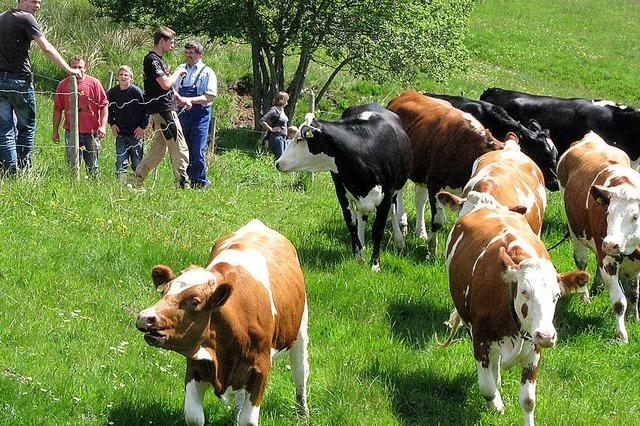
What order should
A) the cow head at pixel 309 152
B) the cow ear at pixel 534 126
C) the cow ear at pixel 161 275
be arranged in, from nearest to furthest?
the cow ear at pixel 161 275 < the cow head at pixel 309 152 < the cow ear at pixel 534 126

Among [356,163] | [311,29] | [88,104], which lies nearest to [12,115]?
[88,104]

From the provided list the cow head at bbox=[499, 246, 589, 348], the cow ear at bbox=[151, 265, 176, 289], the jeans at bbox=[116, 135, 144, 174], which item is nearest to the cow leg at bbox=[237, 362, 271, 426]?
the cow ear at bbox=[151, 265, 176, 289]

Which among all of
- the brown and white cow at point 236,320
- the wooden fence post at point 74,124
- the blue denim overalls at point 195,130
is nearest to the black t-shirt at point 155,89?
the blue denim overalls at point 195,130

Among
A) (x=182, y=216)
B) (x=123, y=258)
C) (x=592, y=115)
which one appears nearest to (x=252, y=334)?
(x=123, y=258)

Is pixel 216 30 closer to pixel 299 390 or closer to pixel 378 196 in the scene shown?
pixel 378 196

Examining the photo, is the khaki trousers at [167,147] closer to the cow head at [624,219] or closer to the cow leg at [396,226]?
the cow leg at [396,226]

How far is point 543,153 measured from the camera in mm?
12438

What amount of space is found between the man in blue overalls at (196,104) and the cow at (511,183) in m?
4.27

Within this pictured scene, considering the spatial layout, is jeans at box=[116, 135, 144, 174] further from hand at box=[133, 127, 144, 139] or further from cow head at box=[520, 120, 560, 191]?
cow head at box=[520, 120, 560, 191]

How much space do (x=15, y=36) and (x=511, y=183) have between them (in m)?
6.07

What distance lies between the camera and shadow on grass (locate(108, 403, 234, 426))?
19.9ft

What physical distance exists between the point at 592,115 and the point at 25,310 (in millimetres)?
10615

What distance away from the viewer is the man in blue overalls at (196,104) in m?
12.7

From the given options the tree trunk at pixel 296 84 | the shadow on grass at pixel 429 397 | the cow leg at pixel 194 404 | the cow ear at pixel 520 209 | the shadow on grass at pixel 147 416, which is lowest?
the tree trunk at pixel 296 84
